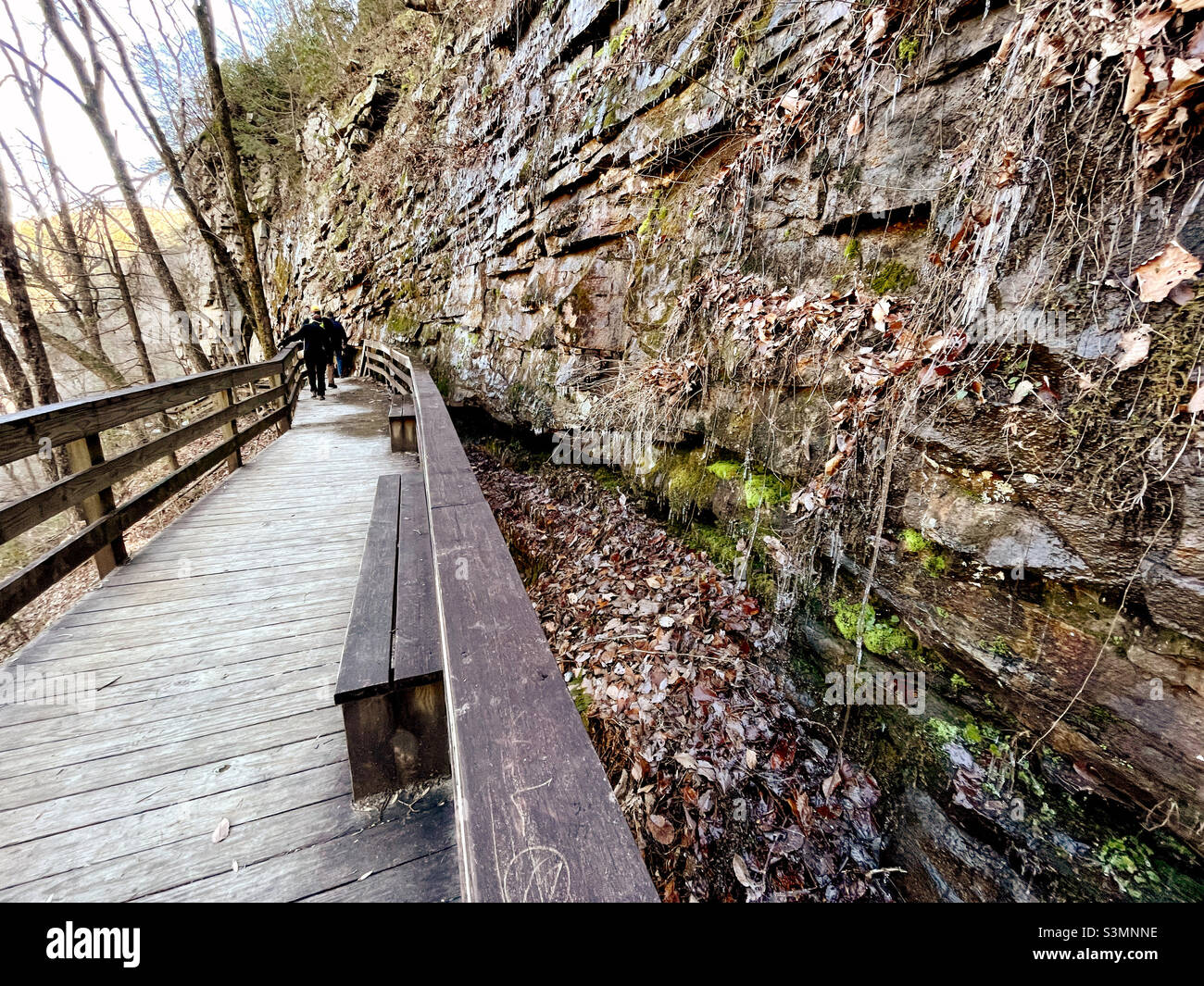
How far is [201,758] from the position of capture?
6.93ft

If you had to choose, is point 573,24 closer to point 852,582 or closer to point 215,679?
point 852,582

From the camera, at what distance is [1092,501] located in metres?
1.99

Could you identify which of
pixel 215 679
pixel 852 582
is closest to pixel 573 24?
pixel 852 582

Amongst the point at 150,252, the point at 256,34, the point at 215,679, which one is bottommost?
the point at 215,679

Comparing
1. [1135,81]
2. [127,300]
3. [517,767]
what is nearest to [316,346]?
[127,300]

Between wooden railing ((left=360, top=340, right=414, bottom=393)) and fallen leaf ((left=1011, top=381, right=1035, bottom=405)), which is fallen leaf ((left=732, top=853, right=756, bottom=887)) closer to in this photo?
fallen leaf ((left=1011, top=381, right=1035, bottom=405))

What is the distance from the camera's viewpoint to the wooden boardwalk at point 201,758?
170 centimetres

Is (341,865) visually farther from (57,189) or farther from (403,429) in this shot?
(57,189)

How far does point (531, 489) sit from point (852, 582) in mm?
4404

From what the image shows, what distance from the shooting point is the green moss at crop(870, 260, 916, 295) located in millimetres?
2768

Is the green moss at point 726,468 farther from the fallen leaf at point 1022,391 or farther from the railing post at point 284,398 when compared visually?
the railing post at point 284,398

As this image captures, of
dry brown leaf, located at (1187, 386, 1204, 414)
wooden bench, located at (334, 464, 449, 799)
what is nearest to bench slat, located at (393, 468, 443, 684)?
wooden bench, located at (334, 464, 449, 799)

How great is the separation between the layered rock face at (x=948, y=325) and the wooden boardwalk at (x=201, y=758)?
2.78 m

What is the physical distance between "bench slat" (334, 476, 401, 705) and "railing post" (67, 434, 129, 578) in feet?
6.54
